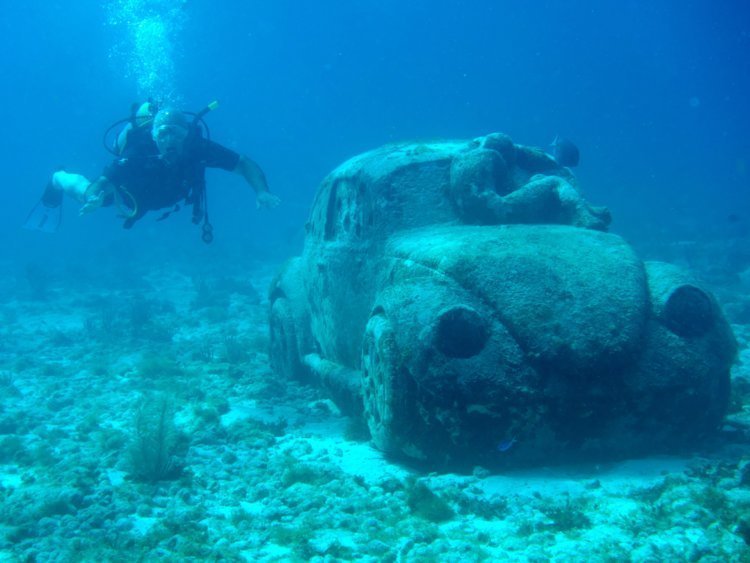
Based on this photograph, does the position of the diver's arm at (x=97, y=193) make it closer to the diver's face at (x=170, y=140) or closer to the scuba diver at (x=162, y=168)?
the scuba diver at (x=162, y=168)

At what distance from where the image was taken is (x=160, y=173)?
767 centimetres

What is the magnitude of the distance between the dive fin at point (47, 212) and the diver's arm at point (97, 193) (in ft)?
11.8

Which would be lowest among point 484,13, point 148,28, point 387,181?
point 387,181

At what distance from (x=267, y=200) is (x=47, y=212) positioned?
5.62 meters

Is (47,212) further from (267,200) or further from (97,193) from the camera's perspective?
(267,200)

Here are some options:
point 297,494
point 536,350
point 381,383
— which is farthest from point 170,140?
point 536,350

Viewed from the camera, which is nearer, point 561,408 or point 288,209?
point 561,408

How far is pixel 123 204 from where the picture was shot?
25.4ft

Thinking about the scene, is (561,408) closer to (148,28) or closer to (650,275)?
(650,275)

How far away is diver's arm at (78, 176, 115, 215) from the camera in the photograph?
7.04m

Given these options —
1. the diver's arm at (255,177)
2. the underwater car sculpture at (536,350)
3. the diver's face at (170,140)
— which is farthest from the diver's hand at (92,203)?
the underwater car sculpture at (536,350)

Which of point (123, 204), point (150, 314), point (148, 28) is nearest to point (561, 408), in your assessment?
point (123, 204)

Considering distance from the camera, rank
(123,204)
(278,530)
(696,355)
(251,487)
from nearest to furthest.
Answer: (278,530), (696,355), (251,487), (123,204)

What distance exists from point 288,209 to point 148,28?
2065 centimetres
